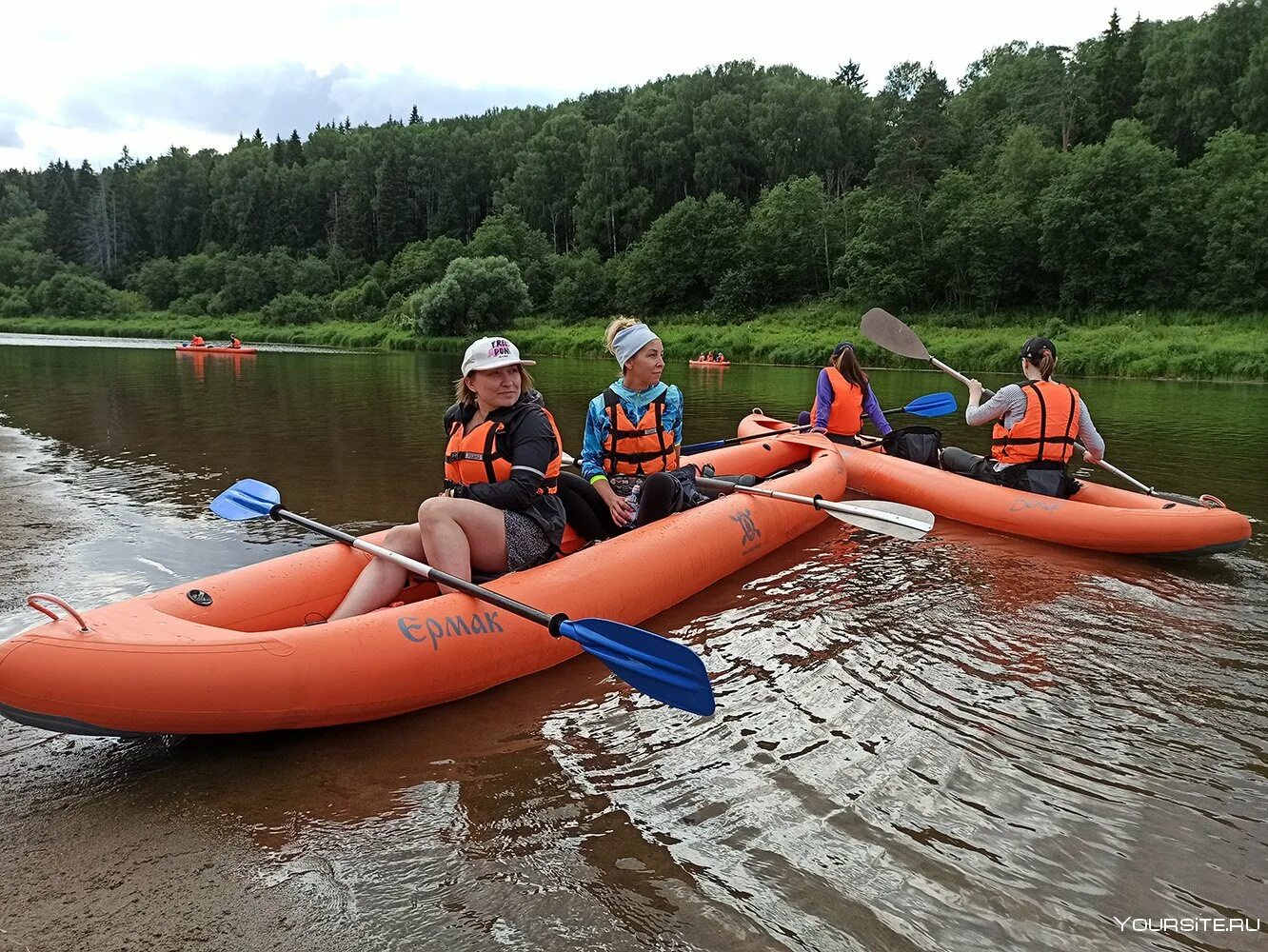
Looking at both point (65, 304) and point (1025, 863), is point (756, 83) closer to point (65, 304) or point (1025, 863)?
point (65, 304)

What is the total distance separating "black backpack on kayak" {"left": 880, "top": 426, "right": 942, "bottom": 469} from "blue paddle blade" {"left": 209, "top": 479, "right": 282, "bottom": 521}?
5.07 m

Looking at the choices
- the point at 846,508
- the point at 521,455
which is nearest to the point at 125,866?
the point at 521,455

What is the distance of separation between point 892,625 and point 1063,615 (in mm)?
948

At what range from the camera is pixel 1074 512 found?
5875 millimetres

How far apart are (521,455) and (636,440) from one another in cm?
128

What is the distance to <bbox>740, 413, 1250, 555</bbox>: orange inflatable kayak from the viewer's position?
545 centimetres

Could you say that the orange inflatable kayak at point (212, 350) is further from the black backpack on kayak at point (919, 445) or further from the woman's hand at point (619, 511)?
the woman's hand at point (619, 511)

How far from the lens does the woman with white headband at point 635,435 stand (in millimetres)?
4777

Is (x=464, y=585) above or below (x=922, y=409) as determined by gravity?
below

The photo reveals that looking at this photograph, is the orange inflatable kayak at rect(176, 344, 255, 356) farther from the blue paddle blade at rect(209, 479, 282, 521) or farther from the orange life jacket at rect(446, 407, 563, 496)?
the orange life jacket at rect(446, 407, 563, 496)

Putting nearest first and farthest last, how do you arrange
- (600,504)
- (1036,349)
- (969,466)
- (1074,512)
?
(600,504)
(1074,512)
(1036,349)
(969,466)

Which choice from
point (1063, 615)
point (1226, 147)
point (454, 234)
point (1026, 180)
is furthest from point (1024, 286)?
point (454, 234)

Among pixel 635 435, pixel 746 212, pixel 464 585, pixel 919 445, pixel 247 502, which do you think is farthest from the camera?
pixel 746 212

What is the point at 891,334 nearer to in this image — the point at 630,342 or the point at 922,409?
the point at 922,409
